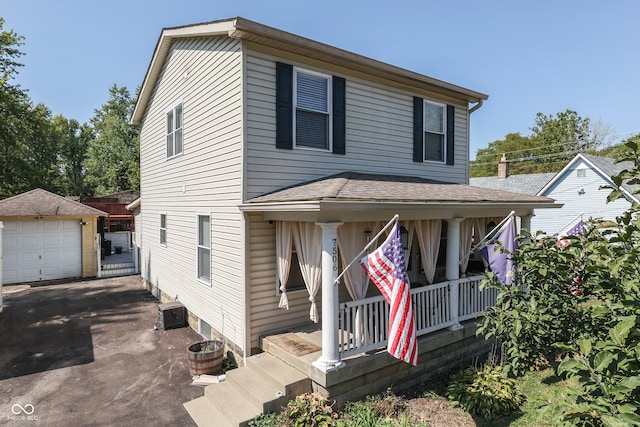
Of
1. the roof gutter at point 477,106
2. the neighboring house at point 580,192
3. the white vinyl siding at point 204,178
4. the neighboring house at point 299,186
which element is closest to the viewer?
the neighboring house at point 299,186

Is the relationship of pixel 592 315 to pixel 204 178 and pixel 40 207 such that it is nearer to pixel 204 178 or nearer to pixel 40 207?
pixel 204 178

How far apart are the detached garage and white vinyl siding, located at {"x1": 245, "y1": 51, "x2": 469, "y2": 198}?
38.4ft

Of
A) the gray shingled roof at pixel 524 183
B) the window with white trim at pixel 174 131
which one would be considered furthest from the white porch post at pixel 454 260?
the gray shingled roof at pixel 524 183

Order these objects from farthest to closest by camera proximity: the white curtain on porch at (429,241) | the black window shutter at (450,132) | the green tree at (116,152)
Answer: the green tree at (116,152) → the black window shutter at (450,132) → the white curtain on porch at (429,241)

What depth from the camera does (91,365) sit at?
7.08 m

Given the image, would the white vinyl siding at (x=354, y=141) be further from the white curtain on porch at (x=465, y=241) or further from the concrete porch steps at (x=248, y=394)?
the concrete porch steps at (x=248, y=394)

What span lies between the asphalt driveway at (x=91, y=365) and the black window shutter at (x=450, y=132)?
8610mm

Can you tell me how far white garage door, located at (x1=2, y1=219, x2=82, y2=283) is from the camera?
13789 mm

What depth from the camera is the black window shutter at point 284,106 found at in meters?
7.05

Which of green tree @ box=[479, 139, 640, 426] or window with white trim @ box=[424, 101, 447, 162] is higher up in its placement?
window with white trim @ box=[424, 101, 447, 162]

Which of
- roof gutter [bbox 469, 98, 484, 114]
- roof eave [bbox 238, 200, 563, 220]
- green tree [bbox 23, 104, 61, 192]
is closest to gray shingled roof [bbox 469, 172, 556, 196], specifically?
roof gutter [bbox 469, 98, 484, 114]

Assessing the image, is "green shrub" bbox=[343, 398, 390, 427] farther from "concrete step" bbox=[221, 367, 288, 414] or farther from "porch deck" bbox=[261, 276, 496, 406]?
"concrete step" bbox=[221, 367, 288, 414]

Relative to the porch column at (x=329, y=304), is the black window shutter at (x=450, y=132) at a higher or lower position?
higher

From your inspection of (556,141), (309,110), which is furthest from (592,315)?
(556,141)
